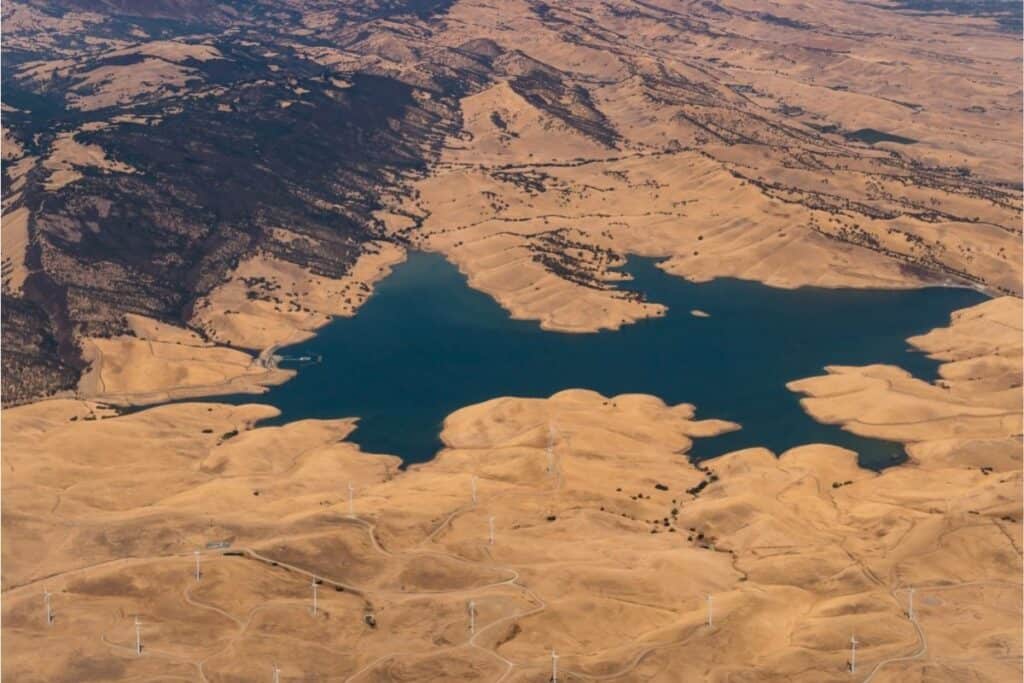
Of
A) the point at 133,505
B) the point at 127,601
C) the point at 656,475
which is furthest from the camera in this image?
the point at 656,475

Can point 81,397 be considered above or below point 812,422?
below

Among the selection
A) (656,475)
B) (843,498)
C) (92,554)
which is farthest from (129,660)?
(843,498)

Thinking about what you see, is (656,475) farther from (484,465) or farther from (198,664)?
(198,664)

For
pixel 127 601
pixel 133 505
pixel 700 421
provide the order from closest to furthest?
pixel 127 601 < pixel 133 505 < pixel 700 421

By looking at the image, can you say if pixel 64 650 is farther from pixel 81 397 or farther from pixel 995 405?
pixel 995 405

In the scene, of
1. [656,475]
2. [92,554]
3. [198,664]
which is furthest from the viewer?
[656,475]

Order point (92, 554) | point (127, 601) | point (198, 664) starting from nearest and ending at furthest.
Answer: point (198, 664), point (127, 601), point (92, 554)

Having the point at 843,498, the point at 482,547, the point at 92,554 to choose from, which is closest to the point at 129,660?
the point at 92,554

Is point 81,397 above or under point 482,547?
under

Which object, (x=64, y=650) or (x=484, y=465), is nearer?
(x=64, y=650)
